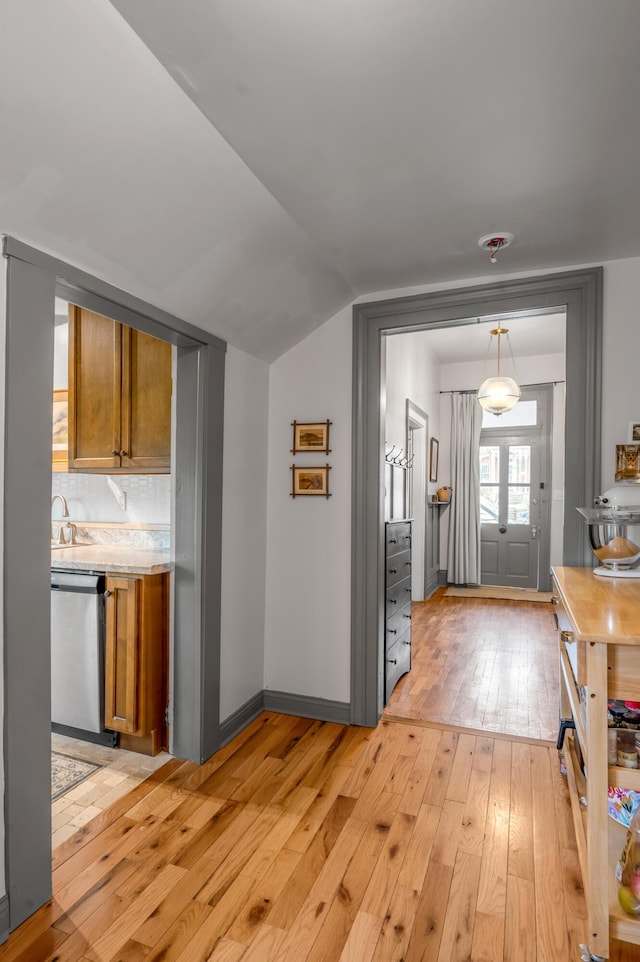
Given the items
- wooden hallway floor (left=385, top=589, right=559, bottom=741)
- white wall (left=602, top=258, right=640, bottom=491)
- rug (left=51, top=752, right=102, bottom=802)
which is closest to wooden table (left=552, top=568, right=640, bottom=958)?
white wall (left=602, top=258, right=640, bottom=491)

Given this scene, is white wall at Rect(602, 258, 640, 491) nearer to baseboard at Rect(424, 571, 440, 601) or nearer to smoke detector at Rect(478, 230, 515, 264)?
smoke detector at Rect(478, 230, 515, 264)

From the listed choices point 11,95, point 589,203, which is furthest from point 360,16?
point 589,203

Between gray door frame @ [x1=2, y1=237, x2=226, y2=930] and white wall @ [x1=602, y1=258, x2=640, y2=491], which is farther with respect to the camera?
white wall @ [x1=602, y1=258, x2=640, y2=491]

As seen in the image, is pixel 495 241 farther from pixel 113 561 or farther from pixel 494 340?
pixel 494 340

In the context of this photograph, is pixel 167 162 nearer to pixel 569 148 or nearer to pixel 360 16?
pixel 360 16

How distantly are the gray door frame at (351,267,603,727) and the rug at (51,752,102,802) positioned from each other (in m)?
1.32

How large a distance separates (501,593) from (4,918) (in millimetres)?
5803

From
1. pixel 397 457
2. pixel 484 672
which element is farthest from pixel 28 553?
pixel 484 672

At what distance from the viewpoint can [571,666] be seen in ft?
6.26

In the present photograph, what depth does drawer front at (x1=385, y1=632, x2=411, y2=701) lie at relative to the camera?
3104 mm

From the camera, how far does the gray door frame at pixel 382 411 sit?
247cm

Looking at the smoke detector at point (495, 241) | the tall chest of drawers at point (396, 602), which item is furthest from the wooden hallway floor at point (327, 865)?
the smoke detector at point (495, 241)

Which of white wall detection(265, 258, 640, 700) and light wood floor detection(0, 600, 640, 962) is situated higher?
white wall detection(265, 258, 640, 700)

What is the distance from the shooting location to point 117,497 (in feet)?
10.8
